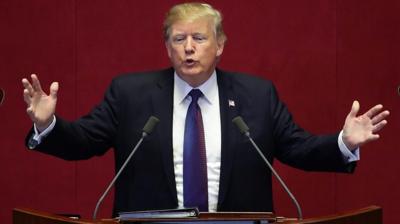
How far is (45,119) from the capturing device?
2406 millimetres

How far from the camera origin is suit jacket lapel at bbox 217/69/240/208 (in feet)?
8.56

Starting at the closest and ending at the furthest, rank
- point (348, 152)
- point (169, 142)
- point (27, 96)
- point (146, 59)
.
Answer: point (27, 96) → point (348, 152) → point (169, 142) → point (146, 59)

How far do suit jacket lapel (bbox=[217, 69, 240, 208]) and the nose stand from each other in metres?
0.17

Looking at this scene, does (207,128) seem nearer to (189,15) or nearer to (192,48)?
(192,48)

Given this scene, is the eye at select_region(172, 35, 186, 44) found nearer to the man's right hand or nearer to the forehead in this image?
the forehead

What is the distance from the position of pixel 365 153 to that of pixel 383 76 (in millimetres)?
336

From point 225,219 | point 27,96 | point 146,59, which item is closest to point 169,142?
point 27,96

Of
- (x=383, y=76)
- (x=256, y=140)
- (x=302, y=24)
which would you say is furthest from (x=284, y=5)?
(x=256, y=140)

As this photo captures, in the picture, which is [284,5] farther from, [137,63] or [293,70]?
[137,63]

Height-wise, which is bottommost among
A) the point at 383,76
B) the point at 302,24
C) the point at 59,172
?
the point at 59,172

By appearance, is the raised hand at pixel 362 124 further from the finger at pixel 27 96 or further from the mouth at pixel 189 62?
the finger at pixel 27 96

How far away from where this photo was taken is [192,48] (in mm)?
2688

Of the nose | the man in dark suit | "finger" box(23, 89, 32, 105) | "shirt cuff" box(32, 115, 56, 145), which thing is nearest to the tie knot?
the man in dark suit

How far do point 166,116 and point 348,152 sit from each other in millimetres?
583
